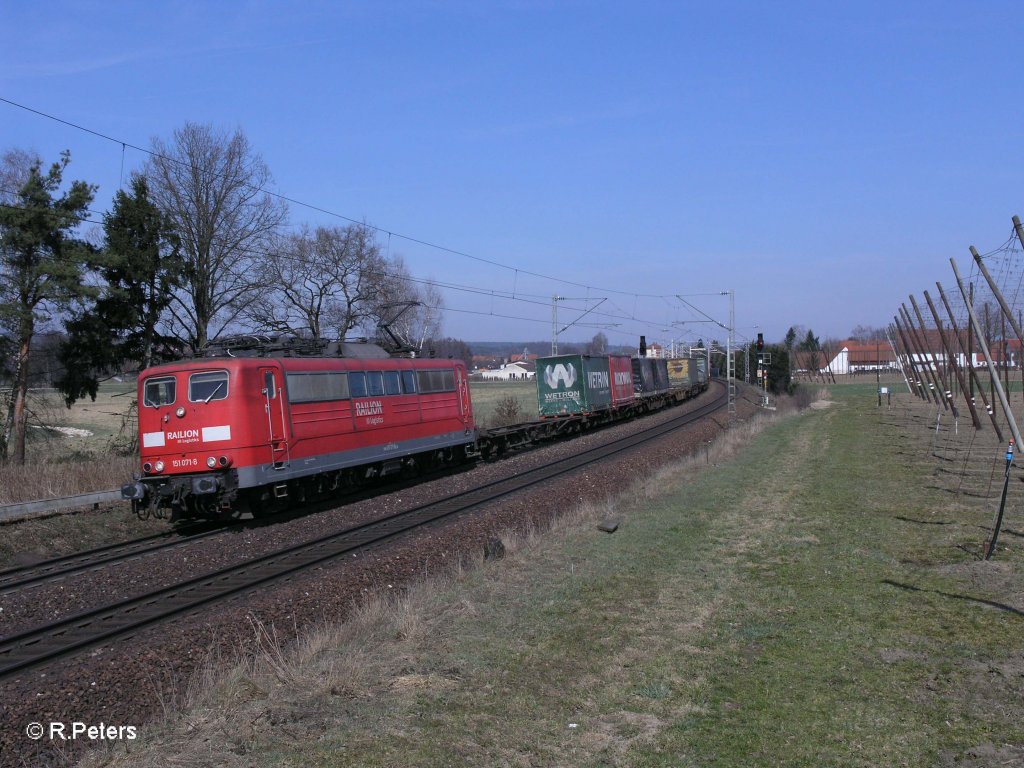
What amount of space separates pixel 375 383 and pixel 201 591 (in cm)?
881

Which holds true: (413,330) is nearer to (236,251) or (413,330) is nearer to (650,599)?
(236,251)

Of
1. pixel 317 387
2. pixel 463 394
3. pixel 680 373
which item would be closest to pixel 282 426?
pixel 317 387

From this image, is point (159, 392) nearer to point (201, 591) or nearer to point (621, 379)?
point (201, 591)

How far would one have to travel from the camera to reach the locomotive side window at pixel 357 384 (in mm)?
18422

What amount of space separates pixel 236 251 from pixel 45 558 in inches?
831

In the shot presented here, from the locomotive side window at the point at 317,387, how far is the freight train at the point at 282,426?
0.03 m

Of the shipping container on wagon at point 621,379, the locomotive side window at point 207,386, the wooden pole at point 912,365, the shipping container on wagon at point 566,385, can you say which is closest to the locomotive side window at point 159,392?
the locomotive side window at point 207,386

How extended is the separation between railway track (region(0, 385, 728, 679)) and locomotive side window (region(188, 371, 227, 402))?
3162 mm

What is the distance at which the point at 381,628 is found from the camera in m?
8.77

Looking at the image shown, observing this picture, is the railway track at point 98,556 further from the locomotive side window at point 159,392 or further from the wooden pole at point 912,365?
the wooden pole at point 912,365

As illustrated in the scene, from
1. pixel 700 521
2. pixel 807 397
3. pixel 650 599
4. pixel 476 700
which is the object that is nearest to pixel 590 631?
pixel 650 599

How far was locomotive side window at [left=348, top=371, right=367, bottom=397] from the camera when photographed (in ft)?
60.4


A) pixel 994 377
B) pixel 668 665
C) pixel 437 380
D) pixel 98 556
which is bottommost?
pixel 668 665

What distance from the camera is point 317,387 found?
17.2m
